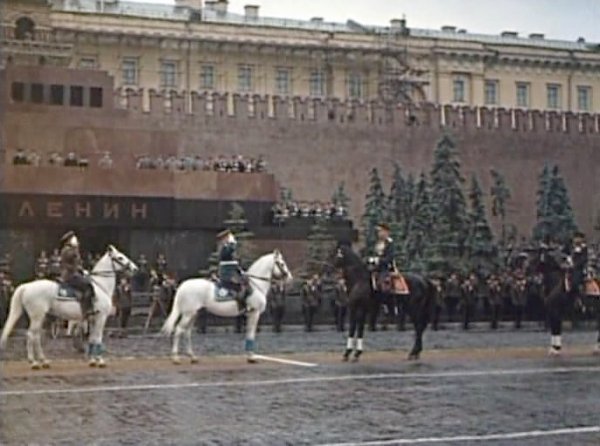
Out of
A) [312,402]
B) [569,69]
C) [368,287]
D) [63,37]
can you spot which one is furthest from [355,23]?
[312,402]

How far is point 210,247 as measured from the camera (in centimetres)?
2859

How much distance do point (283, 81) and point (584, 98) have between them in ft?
52.4

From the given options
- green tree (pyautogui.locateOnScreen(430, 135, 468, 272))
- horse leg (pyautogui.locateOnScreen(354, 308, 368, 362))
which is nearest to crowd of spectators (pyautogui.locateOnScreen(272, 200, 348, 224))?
green tree (pyautogui.locateOnScreen(430, 135, 468, 272))

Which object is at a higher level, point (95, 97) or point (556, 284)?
point (95, 97)

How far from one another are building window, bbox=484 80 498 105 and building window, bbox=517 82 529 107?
129cm

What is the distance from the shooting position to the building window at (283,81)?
5609cm

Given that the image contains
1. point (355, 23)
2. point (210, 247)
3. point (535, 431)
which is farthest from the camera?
point (355, 23)

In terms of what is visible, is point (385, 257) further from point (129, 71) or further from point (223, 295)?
point (129, 71)

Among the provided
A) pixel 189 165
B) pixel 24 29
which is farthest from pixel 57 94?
pixel 24 29

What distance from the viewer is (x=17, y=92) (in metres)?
30.4

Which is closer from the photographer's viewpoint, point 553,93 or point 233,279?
point 233,279

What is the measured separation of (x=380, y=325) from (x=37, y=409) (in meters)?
14.7

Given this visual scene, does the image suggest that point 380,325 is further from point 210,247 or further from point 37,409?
point 37,409

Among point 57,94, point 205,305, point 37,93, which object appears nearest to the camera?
point 205,305
